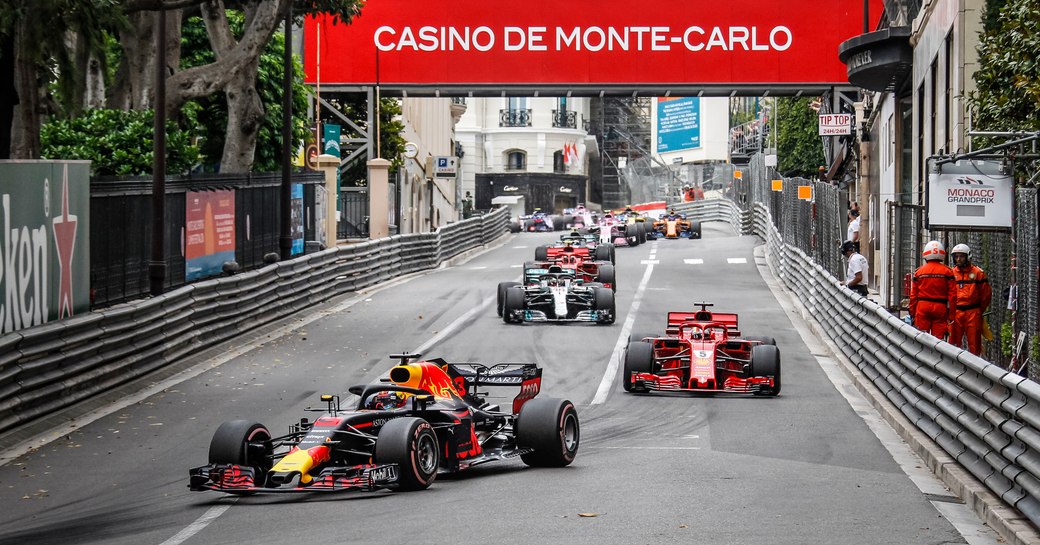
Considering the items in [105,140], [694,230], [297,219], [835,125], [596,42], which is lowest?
[694,230]

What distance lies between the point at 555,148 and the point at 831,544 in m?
78.8

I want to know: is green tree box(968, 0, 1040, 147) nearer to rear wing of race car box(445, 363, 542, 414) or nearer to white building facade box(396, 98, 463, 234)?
rear wing of race car box(445, 363, 542, 414)

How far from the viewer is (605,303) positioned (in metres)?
24.1

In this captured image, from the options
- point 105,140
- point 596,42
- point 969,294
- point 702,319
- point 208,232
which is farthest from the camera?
point 596,42

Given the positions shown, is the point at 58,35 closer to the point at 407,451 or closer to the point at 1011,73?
the point at 407,451

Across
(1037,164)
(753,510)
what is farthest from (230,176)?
(753,510)

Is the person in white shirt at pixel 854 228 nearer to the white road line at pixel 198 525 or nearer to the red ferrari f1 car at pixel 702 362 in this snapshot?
the red ferrari f1 car at pixel 702 362

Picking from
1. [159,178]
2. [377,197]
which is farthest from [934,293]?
[377,197]

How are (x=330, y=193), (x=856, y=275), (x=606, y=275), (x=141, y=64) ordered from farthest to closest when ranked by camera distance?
(x=330, y=193) < (x=606, y=275) < (x=141, y=64) < (x=856, y=275)

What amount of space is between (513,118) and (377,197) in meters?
48.0

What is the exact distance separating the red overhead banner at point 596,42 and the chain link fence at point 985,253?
9792 millimetres

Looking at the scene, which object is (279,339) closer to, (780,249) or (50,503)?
(50,503)

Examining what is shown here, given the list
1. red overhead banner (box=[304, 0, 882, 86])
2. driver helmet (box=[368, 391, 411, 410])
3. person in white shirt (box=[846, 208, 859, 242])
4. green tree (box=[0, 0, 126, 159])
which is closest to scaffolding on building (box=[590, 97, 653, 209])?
red overhead banner (box=[304, 0, 882, 86])

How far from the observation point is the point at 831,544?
29.0 ft
